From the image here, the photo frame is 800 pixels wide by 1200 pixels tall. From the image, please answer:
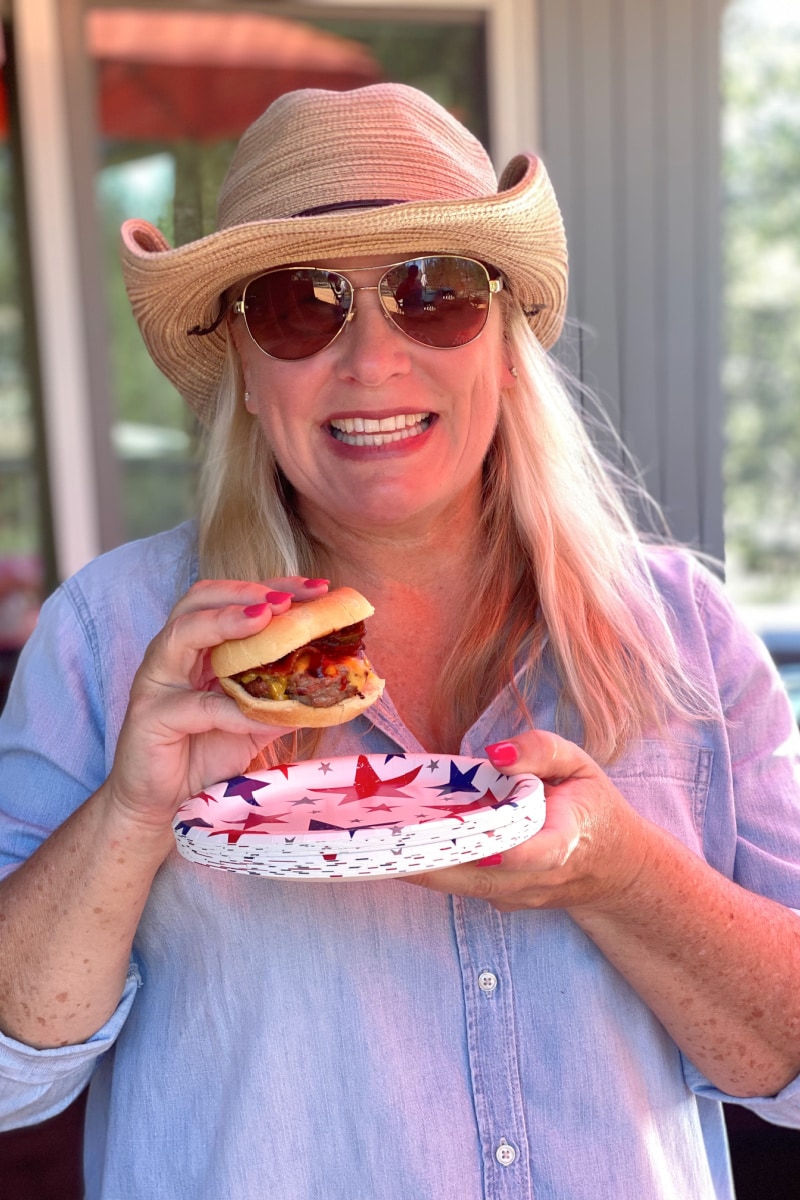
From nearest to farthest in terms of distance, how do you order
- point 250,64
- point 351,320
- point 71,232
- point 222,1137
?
point 222,1137, point 351,320, point 71,232, point 250,64

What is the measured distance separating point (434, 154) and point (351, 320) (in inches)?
11.1

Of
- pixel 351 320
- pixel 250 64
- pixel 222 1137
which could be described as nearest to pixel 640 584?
pixel 351 320

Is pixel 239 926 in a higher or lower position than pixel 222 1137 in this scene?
higher

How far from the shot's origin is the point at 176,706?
139 cm

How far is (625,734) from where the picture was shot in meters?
1.70

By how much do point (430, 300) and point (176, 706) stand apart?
0.64 meters

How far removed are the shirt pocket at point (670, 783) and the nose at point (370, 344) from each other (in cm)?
62

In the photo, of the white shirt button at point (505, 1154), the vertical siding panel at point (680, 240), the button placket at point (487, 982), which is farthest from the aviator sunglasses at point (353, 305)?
the vertical siding panel at point (680, 240)

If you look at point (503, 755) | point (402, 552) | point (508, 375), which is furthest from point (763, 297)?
point (503, 755)

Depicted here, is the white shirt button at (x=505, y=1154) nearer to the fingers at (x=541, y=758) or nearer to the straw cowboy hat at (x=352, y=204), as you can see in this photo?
the fingers at (x=541, y=758)

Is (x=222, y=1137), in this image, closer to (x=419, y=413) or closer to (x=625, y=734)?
(x=625, y=734)

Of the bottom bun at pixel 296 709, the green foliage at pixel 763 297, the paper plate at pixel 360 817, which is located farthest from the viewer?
the green foliage at pixel 763 297

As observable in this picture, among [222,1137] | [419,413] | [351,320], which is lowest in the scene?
→ [222,1137]

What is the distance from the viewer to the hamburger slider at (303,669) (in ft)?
4.91
